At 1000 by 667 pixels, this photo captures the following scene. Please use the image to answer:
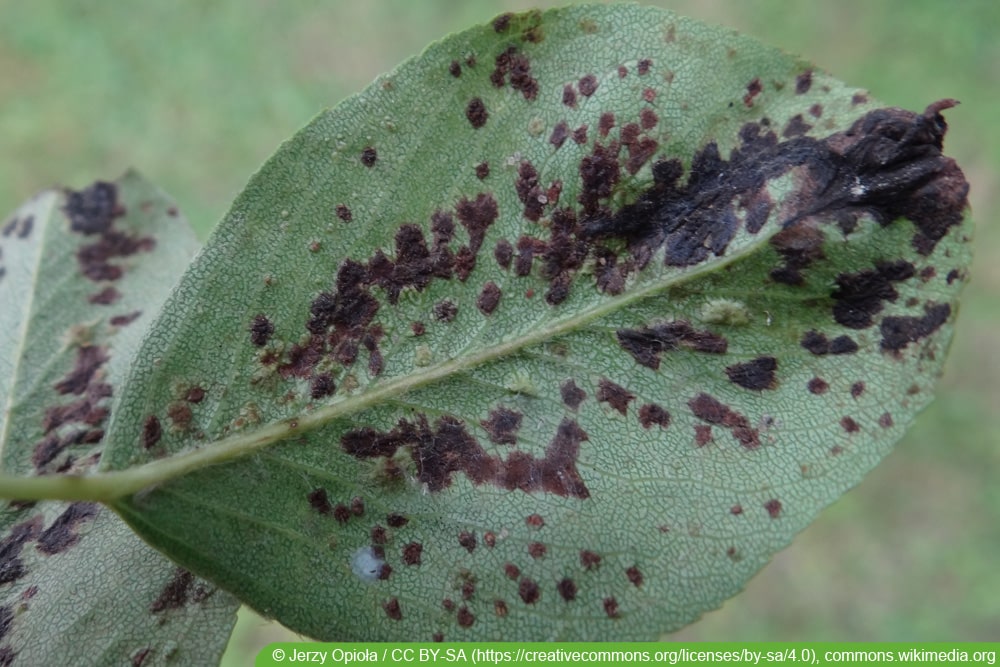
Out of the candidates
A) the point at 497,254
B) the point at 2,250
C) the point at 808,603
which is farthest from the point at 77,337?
the point at 808,603

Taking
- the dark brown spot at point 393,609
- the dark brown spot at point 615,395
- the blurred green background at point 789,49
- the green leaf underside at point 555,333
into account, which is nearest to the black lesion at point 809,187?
the green leaf underside at point 555,333

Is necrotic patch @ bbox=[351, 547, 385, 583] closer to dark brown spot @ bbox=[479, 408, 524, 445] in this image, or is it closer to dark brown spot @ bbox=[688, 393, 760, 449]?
dark brown spot @ bbox=[479, 408, 524, 445]

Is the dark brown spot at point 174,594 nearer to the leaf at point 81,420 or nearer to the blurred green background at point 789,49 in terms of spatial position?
the leaf at point 81,420

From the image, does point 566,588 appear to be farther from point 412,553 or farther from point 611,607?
point 412,553

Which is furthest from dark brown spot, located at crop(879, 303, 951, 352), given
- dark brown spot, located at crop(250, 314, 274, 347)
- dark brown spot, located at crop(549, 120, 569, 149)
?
dark brown spot, located at crop(250, 314, 274, 347)

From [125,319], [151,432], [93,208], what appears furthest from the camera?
[93,208]

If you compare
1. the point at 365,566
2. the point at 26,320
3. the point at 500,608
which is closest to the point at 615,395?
the point at 500,608

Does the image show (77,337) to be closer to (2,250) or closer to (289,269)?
(2,250)
